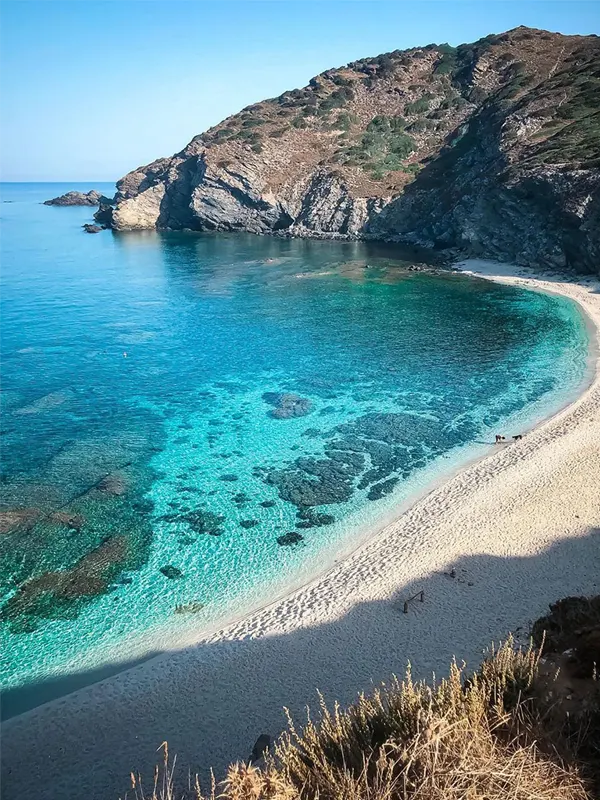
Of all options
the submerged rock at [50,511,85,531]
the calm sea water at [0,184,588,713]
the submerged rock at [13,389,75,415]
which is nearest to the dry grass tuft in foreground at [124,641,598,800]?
the calm sea water at [0,184,588,713]

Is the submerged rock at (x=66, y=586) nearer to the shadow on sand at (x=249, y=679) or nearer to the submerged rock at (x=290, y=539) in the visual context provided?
the shadow on sand at (x=249, y=679)

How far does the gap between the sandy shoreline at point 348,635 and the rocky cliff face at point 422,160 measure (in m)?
45.4

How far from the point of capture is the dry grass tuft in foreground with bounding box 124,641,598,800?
726cm

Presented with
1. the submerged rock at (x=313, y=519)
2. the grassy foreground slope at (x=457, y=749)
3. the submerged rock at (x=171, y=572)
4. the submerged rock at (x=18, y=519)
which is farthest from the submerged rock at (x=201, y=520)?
the grassy foreground slope at (x=457, y=749)

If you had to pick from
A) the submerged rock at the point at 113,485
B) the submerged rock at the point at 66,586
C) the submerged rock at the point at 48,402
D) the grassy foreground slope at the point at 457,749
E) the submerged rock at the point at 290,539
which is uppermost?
the grassy foreground slope at the point at 457,749

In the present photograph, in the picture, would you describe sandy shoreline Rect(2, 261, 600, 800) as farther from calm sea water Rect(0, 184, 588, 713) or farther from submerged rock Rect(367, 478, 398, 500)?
submerged rock Rect(367, 478, 398, 500)

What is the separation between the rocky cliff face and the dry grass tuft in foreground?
58.3 m

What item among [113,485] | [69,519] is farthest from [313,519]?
[69,519]

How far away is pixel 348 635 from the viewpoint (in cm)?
1666

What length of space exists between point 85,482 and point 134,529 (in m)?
4.85

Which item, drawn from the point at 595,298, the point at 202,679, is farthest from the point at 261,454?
the point at 595,298

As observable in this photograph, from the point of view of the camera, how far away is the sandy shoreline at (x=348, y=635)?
523 inches

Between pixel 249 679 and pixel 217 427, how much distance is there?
695 inches

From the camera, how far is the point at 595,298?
52.4 metres
